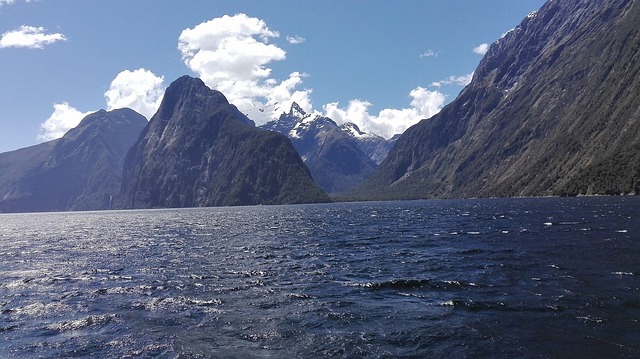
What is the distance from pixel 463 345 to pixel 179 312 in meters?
20.9

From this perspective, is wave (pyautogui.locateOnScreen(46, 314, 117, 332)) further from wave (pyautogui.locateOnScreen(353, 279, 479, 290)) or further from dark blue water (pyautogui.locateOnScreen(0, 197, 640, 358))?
wave (pyautogui.locateOnScreen(353, 279, 479, 290))

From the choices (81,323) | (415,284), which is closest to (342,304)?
(415,284)

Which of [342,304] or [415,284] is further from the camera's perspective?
[415,284]

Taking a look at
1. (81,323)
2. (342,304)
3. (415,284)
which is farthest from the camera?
(415,284)

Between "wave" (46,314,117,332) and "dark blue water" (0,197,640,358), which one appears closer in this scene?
"dark blue water" (0,197,640,358)

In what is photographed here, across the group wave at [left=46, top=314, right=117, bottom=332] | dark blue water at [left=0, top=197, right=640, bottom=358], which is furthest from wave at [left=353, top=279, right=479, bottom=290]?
wave at [left=46, top=314, right=117, bottom=332]

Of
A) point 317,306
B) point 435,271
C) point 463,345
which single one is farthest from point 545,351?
point 435,271

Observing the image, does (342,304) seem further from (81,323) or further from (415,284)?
(81,323)

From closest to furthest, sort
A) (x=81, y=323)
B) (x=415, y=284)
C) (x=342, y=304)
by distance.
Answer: (x=81, y=323), (x=342, y=304), (x=415, y=284)

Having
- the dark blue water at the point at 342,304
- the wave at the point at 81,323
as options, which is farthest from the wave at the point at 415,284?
the wave at the point at 81,323

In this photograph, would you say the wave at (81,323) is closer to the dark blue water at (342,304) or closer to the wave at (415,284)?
the dark blue water at (342,304)

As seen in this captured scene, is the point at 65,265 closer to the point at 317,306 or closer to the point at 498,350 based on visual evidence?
the point at 317,306

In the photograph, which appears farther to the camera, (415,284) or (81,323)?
(415,284)

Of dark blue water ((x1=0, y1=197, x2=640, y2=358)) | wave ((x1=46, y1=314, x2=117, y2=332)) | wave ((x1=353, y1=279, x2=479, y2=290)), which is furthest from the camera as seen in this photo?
wave ((x1=353, y1=279, x2=479, y2=290))
